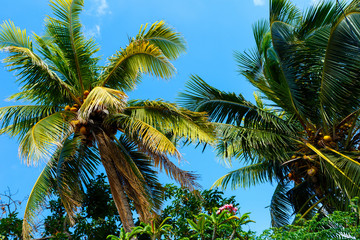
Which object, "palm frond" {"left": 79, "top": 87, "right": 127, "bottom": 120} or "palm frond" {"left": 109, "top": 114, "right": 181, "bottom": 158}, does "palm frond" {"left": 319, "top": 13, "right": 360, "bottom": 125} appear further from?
"palm frond" {"left": 79, "top": 87, "right": 127, "bottom": 120}

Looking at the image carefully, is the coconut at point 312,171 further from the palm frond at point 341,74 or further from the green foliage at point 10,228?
the green foliage at point 10,228

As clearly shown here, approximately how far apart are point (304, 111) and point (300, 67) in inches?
40.6

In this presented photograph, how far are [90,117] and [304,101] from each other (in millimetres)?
4858

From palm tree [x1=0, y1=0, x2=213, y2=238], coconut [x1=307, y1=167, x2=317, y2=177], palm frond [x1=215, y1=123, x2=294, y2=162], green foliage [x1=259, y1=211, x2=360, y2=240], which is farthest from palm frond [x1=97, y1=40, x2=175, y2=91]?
green foliage [x1=259, y1=211, x2=360, y2=240]

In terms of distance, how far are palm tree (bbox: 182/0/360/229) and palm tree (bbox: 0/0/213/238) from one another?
1.73 metres

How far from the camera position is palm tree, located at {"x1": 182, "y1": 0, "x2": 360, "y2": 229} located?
8.75 m

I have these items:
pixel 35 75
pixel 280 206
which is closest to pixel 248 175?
pixel 280 206

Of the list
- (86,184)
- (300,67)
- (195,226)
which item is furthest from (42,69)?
(195,226)

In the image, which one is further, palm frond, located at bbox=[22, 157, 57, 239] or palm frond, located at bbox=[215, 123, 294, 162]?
palm frond, located at bbox=[215, 123, 294, 162]

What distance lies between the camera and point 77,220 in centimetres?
944

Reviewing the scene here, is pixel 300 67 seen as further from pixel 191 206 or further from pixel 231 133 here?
pixel 191 206

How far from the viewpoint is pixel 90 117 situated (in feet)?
27.6

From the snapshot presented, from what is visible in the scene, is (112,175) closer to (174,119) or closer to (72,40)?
(174,119)

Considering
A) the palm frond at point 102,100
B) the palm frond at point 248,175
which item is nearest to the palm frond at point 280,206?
the palm frond at point 248,175
